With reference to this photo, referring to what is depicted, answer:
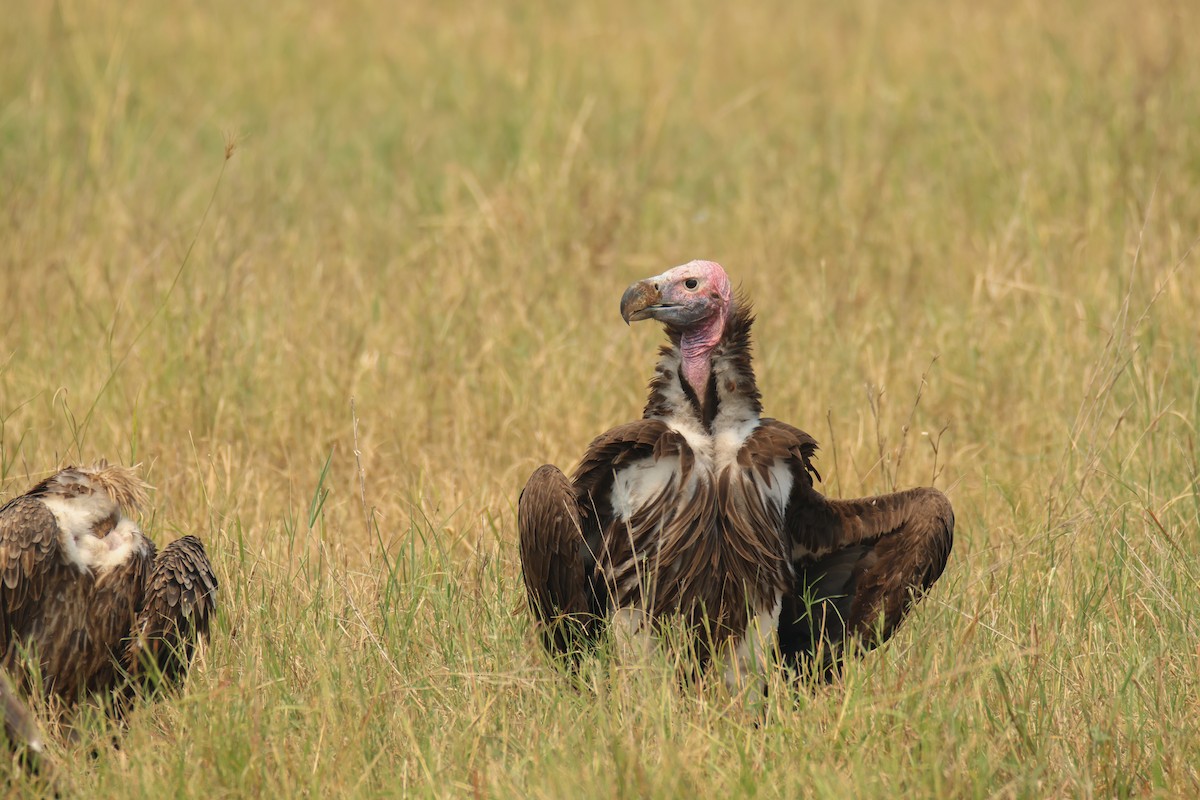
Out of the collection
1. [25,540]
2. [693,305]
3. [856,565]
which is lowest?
[856,565]

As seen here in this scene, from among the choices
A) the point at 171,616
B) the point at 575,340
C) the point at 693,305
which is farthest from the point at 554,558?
the point at 575,340

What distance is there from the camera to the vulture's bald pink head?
13.3 feet

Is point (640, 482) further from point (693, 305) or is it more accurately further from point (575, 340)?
point (575, 340)

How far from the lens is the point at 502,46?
10.1 metres

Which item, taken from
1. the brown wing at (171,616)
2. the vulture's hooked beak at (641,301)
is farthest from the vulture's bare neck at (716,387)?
the brown wing at (171,616)

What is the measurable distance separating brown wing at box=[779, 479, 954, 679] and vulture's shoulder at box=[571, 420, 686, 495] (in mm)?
362

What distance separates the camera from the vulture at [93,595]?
3.57 metres

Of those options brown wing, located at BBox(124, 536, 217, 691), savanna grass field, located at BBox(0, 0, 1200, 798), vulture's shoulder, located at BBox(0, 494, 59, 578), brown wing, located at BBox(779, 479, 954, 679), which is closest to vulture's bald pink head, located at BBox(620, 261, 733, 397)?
brown wing, located at BBox(779, 479, 954, 679)

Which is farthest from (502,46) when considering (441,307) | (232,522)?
(232,522)

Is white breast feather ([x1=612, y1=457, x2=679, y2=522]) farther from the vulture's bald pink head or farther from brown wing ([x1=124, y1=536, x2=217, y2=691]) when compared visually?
brown wing ([x1=124, y1=536, x2=217, y2=691])

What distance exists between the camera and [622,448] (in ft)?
13.0

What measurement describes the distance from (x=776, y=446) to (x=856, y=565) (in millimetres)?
405

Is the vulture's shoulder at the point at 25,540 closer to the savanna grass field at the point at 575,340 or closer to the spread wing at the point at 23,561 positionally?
the spread wing at the point at 23,561

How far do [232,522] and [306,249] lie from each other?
2600mm
